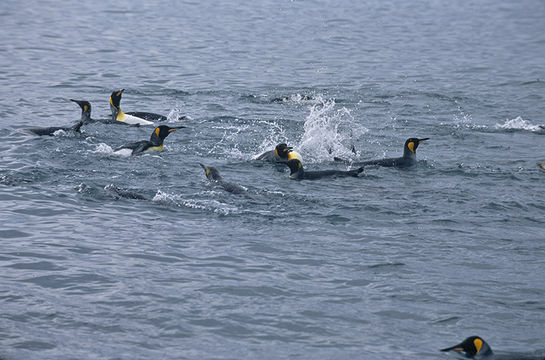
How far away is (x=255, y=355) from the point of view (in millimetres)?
7164

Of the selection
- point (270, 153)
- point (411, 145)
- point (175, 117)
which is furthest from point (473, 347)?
point (175, 117)

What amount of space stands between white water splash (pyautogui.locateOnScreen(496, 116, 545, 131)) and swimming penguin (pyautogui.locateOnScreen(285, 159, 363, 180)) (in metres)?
5.28

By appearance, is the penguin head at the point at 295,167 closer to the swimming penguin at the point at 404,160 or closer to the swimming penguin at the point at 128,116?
the swimming penguin at the point at 404,160

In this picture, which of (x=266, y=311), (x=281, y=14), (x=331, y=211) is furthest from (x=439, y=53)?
(x=266, y=311)

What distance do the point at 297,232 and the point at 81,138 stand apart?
220 inches

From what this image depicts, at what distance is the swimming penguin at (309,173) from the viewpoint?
481 inches

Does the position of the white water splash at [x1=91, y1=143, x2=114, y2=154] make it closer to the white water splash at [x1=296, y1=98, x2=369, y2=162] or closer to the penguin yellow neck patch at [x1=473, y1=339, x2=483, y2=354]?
the white water splash at [x1=296, y1=98, x2=369, y2=162]

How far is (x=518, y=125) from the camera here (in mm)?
16500

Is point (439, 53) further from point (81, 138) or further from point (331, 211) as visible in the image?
point (331, 211)

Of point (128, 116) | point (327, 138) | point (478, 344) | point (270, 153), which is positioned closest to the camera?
point (478, 344)

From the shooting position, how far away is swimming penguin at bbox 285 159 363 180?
12227 mm

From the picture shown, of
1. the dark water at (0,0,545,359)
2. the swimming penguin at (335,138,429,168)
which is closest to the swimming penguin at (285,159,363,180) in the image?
the dark water at (0,0,545,359)

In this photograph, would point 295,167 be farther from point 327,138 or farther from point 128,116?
point 128,116

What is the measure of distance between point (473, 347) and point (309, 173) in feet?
18.4
